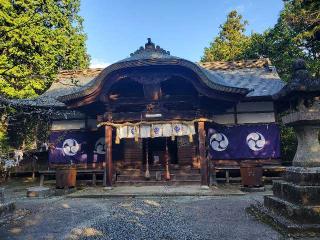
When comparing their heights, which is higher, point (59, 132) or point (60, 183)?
point (59, 132)

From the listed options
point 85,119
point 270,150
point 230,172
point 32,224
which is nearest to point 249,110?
point 270,150

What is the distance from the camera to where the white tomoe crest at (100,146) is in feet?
50.7

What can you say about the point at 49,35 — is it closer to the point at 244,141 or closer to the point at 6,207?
the point at 244,141

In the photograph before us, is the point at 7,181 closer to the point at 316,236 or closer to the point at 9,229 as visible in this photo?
the point at 9,229

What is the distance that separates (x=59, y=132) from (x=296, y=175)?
13.0m

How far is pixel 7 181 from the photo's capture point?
58.2 ft

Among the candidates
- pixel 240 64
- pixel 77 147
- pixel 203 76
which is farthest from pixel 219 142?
pixel 77 147

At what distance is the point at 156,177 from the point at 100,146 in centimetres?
363

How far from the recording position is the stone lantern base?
546cm

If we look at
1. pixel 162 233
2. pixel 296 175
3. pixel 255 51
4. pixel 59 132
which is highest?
pixel 255 51

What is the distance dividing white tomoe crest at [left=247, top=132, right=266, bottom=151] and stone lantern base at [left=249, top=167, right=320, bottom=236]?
7.70m

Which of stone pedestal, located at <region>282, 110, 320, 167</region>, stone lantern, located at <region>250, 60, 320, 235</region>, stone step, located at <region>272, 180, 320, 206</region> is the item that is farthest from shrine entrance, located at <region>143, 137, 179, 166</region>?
stone step, located at <region>272, 180, 320, 206</region>

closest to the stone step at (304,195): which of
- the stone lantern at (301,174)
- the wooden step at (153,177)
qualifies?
the stone lantern at (301,174)

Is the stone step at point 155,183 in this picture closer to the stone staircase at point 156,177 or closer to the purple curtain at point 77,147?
the stone staircase at point 156,177
